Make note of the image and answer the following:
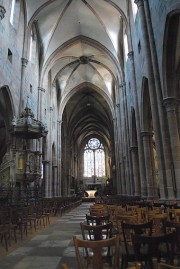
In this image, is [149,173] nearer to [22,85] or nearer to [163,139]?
[163,139]

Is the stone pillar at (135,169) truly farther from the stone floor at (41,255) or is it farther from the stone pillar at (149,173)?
the stone floor at (41,255)

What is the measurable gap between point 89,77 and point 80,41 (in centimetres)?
756

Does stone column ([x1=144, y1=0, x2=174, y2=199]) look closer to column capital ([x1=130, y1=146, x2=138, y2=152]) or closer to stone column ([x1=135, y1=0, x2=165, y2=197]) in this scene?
stone column ([x1=135, y1=0, x2=165, y2=197])

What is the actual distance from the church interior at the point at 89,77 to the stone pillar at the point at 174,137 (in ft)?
0.14

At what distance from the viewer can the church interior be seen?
10711mm

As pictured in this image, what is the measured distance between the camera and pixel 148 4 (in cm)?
1275

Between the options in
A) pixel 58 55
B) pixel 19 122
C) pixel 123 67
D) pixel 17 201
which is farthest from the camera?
pixel 58 55

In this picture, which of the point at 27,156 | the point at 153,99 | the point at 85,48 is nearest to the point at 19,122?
the point at 27,156

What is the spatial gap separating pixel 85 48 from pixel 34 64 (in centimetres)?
851

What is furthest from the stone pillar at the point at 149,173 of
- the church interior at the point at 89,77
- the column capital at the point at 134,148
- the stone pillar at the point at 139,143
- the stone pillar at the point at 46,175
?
the stone pillar at the point at 46,175

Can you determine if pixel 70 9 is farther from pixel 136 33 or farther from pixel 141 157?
pixel 141 157

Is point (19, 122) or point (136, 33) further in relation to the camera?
point (136, 33)

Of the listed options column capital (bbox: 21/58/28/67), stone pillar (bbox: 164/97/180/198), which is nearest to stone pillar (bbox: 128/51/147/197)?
stone pillar (bbox: 164/97/180/198)

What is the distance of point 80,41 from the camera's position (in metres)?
26.2
